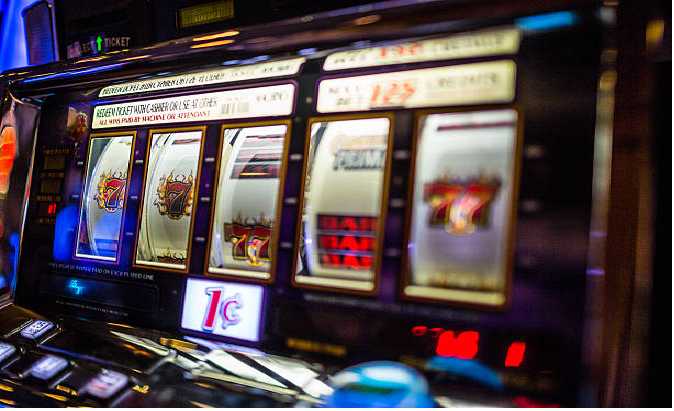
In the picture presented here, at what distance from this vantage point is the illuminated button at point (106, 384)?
134 centimetres

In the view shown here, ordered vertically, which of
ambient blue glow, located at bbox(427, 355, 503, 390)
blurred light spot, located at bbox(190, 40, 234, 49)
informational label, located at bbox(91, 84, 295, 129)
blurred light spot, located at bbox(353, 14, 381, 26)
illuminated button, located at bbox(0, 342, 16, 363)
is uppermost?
blurred light spot, located at bbox(353, 14, 381, 26)

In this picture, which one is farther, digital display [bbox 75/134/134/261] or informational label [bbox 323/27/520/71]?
digital display [bbox 75/134/134/261]

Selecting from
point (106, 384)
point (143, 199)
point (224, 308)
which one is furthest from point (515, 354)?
point (143, 199)

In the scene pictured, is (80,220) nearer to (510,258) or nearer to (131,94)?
(131,94)

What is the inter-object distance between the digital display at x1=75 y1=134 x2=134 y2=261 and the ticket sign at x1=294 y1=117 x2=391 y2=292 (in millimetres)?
718

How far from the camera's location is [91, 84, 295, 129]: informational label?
61.2 inches

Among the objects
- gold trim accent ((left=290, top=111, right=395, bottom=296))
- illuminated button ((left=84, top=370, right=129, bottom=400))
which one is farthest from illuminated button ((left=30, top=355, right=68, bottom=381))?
gold trim accent ((left=290, top=111, right=395, bottom=296))

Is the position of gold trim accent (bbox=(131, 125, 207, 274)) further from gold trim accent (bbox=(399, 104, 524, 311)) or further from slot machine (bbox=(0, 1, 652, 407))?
gold trim accent (bbox=(399, 104, 524, 311))

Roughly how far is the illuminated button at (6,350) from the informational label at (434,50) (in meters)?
1.28

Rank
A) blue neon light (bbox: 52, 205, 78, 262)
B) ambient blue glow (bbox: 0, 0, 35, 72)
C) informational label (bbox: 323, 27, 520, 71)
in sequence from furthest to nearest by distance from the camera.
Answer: ambient blue glow (bbox: 0, 0, 35, 72), blue neon light (bbox: 52, 205, 78, 262), informational label (bbox: 323, 27, 520, 71)

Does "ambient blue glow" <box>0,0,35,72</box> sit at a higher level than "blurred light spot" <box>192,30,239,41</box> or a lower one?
higher

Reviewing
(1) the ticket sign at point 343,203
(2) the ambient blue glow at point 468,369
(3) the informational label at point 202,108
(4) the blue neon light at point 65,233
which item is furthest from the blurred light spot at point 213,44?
(2) the ambient blue glow at point 468,369

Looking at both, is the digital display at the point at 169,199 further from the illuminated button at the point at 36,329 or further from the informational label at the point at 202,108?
the illuminated button at the point at 36,329

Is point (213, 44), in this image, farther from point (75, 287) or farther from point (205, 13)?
point (75, 287)
